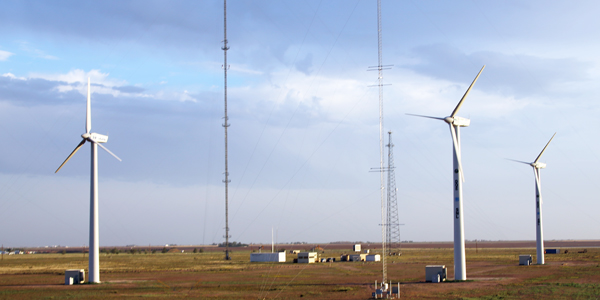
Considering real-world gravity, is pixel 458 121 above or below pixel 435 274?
above

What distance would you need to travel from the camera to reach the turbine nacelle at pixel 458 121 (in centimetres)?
5834

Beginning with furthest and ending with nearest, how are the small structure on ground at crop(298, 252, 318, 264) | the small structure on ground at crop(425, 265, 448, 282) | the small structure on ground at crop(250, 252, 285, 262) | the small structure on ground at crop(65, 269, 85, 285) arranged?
the small structure on ground at crop(250, 252, 285, 262)
the small structure on ground at crop(298, 252, 318, 264)
the small structure on ground at crop(65, 269, 85, 285)
the small structure on ground at crop(425, 265, 448, 282)

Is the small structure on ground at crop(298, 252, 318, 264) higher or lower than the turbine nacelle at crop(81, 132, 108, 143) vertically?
lower

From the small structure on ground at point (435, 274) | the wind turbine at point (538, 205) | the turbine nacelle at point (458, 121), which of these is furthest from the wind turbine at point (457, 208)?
the wind turbine at point (538, 205)

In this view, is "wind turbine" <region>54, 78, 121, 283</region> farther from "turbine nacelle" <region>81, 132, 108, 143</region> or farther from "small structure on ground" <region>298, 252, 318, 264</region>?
"small structure on ground" <region>298, 252, 318, 264</region>

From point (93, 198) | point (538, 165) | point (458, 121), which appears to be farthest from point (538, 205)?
point (93, 198)

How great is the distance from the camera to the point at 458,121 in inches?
2334

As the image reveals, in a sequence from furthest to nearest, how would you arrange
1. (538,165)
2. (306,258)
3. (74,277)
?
1. (306,258)
2. (538,165)
3. (74,277)

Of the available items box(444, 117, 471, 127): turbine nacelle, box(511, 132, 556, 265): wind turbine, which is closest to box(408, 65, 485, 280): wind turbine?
box(444, 117, 471, 127): turbine nacelle

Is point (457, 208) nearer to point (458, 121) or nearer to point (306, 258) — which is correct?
point (458, 121)

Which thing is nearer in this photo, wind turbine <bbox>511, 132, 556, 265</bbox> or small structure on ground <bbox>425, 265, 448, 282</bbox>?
small structure on ground <bbox>425, 265, 448, 282</bbox>

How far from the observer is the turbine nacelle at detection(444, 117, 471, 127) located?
58344 millimetres

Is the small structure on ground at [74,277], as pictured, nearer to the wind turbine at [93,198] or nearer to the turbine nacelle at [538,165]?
the wind turbine at [93,198]

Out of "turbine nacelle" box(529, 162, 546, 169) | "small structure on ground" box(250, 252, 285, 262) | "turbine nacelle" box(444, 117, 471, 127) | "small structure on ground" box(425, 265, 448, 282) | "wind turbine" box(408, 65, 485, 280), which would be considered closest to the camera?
"wind turbine" box(408, 65, 485, 280)
